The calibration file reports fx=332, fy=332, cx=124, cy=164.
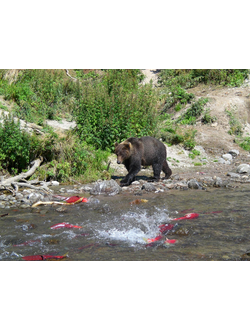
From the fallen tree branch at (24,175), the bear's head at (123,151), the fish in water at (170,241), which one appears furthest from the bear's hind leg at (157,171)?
the fish in water at (170,241)

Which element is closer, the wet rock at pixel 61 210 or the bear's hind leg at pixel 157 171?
the wet rock at pixel 61 210

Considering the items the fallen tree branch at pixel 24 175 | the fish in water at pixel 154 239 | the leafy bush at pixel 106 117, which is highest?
the leafy bush at pixel 106 117

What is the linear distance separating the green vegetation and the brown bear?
89cm


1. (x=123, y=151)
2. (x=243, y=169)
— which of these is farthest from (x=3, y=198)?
(x=243, y=169)

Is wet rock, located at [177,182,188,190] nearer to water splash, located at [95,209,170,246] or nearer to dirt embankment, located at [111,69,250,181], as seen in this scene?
dirt embankment, located at [111,69,250,181]

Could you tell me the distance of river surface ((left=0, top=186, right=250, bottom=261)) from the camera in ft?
14.0

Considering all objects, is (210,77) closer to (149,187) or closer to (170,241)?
(149,187)

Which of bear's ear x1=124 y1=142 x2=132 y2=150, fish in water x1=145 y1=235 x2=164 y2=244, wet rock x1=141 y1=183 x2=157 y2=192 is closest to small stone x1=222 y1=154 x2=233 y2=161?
bear's ear x1=124 y1=142 x2=132 y2=150

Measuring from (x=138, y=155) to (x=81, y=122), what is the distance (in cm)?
284

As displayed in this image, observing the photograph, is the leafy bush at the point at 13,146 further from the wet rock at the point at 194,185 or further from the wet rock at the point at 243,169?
the wet rock at the point at 243,169

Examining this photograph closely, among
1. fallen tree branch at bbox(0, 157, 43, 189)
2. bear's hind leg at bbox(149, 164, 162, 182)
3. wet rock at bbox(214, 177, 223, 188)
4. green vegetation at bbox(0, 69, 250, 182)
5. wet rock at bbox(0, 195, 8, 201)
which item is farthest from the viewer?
bear's hind leg at bbox(149, 164, 162, 182)

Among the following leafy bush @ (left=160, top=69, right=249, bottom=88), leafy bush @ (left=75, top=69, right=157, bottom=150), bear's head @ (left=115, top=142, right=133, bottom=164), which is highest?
leafy bush @ (left=160, top=69, right=249, bottom=88)

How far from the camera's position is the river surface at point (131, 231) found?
427 centimetres

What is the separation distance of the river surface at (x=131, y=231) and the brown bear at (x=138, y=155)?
5.87ft
